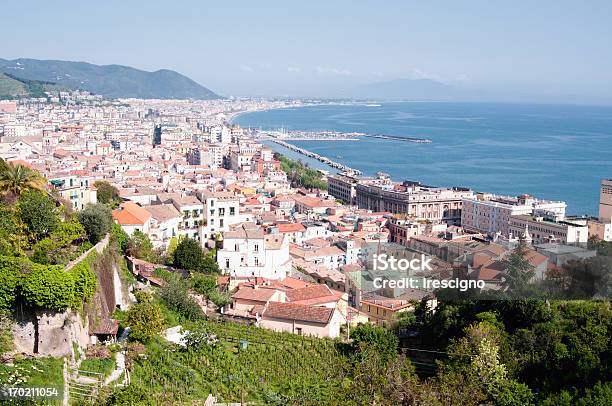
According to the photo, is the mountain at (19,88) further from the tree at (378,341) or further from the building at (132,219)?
the tree at (378,341)

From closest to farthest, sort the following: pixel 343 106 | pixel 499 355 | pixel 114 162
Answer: pixel 499 355 → pixel 114 162 → pixel 343 106

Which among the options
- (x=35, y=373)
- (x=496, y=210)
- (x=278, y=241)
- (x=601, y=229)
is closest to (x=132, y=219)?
(x=278, y=241)

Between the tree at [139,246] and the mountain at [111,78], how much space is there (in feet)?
306

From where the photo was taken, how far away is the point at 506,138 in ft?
189

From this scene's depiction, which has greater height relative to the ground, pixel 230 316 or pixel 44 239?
pixel 44 239

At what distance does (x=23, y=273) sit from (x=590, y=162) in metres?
41.0

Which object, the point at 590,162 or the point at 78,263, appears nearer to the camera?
the point at 78,263

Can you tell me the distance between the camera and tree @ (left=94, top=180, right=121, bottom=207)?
15.0 m

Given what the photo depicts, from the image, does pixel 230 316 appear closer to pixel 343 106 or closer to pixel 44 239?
pixel 44 239

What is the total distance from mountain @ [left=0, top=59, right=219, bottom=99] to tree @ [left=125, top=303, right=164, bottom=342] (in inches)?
3883

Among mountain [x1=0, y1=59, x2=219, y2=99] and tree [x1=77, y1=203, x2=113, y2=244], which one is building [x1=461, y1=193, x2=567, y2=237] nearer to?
tree [x1=77, y1=203, x2=113, y2=244]

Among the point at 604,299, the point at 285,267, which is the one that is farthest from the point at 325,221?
the point at 604,299

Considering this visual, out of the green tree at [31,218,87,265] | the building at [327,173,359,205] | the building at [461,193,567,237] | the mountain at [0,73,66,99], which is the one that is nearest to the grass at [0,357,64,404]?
the green tree at [31,218,87,265]

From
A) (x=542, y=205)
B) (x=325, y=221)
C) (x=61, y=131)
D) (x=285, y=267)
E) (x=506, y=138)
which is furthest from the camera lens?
(x=506, y=138)
